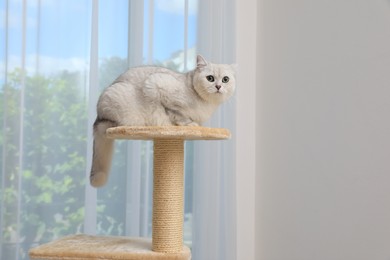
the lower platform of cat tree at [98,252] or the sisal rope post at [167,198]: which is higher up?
the sisal rope post at [167,198]

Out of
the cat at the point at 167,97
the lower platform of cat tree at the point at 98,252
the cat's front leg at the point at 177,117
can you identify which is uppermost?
the cat at the point at 167,97

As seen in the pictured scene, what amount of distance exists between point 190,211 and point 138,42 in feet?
2.81

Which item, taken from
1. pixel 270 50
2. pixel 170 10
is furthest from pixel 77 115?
pixel 270 50

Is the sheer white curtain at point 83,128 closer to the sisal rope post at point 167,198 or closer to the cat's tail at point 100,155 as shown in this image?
the cat's tail at point 100,155

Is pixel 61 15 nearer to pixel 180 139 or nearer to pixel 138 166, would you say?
pixel 138 166

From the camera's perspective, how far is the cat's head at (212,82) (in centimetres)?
148

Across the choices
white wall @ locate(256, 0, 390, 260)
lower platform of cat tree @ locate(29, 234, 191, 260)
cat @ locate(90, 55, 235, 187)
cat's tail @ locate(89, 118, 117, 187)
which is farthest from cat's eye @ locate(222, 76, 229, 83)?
white wall @ locate(256, 0, 390, 260)

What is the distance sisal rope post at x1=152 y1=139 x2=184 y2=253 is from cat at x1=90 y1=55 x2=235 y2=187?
0.09m

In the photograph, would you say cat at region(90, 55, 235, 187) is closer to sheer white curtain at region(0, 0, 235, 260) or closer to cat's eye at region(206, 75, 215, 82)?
cat's eye at region(206, 75, 215, 82)

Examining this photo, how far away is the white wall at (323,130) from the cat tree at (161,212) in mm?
781

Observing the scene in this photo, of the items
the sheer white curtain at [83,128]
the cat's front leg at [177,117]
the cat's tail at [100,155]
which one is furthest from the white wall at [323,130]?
the cat's tail at [100,155]

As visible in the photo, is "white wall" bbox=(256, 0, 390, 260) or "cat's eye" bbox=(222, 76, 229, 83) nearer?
"cat's eye" bbox=(222, 76, 229, 83)

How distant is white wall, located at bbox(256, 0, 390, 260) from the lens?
193 cm

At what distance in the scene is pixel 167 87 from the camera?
4.87 feet
